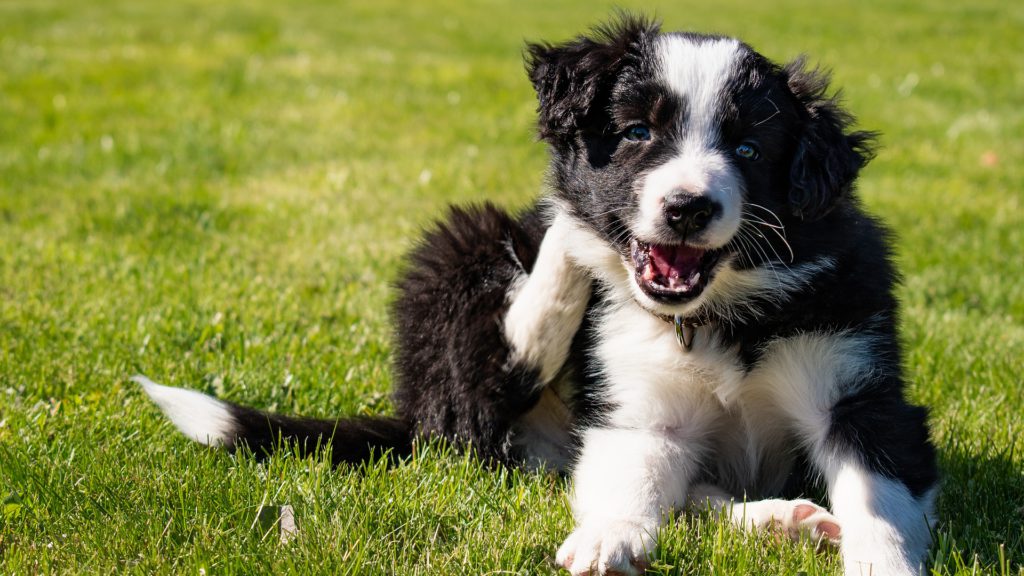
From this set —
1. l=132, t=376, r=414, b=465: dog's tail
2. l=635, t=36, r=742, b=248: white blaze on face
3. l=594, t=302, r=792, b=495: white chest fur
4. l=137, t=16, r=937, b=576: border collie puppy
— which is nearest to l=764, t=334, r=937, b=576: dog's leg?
l=137, t=16, r=937, b=576: border collie puppy

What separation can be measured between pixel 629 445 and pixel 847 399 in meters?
0.58

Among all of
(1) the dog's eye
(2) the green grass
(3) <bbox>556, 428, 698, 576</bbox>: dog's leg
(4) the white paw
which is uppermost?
(1) the dog's eye

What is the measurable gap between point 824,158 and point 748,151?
0.61 feet

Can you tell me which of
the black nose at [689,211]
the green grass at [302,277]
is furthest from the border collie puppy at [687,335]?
the green grass at [302,277]

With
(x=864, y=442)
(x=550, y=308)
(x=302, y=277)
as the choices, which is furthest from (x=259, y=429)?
(x=302, y=277)

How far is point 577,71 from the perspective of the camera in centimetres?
286

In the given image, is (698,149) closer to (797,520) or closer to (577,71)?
(577,71)

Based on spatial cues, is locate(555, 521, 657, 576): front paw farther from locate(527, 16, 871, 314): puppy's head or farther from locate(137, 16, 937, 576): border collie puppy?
locate(527, 16, 871, 314): puppy's head

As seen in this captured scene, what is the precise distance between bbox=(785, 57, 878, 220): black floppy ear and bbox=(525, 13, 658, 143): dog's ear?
0.49 meters

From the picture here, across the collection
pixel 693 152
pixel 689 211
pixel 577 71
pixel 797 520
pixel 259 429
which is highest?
pixel 577 71

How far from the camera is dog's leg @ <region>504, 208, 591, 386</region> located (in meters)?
3.02

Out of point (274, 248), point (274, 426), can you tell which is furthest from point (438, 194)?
point (274, 426)

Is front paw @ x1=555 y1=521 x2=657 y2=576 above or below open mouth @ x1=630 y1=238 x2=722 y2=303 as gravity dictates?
below

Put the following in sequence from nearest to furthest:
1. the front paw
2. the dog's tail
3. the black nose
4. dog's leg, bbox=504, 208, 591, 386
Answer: the front paw
the black nose
the dog's tail
dog's leg, bbox=504, 208, 591, 386
